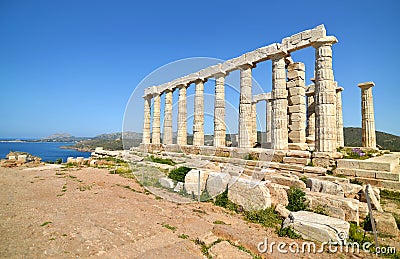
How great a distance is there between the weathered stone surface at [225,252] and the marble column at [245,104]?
39.3ft

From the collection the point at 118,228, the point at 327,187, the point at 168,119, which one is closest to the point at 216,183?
the point at 327,187

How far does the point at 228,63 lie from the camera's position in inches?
708

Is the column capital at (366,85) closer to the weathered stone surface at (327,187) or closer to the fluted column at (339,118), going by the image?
the fluted column at (339,118)

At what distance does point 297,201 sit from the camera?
6953mm

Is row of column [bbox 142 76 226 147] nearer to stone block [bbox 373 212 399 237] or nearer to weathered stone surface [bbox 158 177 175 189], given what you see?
weathered stone surface [bbox 158 177 175 189]

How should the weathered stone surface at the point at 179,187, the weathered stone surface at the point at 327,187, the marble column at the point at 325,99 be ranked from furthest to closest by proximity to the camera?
the marble column at the point at 325,99 < the weathered stone surface at the point at 179,187 < the weathered stone surface at the point at 327,187

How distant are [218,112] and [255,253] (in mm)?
14861

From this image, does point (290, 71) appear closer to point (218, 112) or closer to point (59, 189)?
point (218, 112)

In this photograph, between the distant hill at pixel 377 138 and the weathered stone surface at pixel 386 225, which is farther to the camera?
the distant hill at pixel 377 138

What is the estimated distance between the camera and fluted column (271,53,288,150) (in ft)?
46.6

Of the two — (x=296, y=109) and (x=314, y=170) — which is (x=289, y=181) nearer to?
(x=314, y=170)

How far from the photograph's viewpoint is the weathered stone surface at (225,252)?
4.10 metres

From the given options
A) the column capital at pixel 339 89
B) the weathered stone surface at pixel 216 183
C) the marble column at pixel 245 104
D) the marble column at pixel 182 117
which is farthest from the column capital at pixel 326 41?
the marble column at pixel 182 117

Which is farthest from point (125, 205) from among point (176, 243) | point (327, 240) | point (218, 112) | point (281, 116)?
point (218, 112)
